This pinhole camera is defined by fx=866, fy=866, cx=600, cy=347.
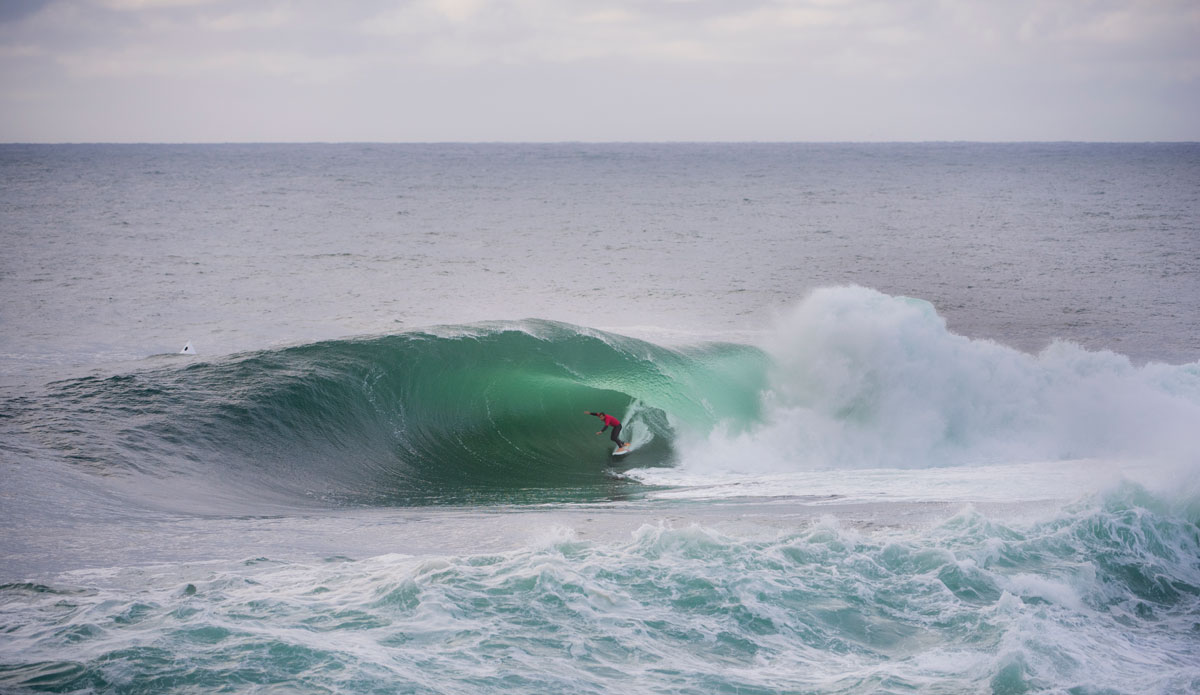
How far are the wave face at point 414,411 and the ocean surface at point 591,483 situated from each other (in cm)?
6

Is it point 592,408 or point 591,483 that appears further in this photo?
point 592,408

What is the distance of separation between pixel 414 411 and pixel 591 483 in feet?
10.1

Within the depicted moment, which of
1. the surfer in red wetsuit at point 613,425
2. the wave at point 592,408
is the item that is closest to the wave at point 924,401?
the wave at point 592,408

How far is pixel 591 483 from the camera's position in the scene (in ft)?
35.7

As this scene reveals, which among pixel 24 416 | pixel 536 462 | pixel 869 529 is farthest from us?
pixel 536 462

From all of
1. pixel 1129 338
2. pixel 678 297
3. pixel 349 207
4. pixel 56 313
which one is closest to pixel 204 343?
pixel 56 313

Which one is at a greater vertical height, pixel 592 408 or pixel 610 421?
pixel 610 421

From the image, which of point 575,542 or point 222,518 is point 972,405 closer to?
point 575,542

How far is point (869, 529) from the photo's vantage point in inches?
306

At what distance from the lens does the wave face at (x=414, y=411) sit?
984 centimetres

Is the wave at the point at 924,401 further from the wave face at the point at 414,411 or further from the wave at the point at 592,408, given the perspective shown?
the wave face at the point at 414,411

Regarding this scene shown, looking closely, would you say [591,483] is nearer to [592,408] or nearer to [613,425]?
[613,425]

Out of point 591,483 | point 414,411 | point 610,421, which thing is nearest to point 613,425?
point 610,421

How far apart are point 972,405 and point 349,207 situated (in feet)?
147
